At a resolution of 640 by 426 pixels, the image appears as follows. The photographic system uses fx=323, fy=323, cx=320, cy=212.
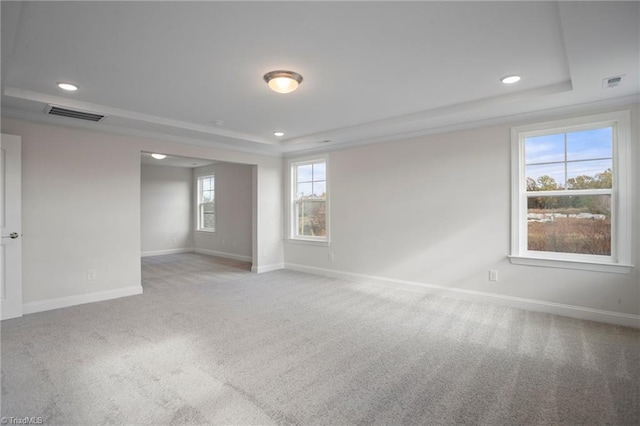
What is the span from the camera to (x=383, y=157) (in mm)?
5141

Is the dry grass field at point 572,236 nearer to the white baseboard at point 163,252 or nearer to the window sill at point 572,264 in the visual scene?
the window sill at point 572,264

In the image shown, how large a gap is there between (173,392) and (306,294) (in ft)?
8.47

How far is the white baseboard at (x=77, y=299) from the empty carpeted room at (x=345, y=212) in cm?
2

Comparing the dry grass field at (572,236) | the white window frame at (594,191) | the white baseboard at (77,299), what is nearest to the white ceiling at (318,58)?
the white window frame at (594,191)

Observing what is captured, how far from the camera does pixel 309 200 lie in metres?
6.27

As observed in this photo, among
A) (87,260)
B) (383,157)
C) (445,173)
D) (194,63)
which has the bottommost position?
(87,260)

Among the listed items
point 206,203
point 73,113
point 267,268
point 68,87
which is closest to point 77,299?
point 73,113

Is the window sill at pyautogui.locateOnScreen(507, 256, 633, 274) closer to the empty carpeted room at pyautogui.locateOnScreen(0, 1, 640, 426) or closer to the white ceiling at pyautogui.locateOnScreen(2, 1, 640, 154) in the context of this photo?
the empty carpeted room at pyautogui.locateOnScreen(0, 1, 640, 426)

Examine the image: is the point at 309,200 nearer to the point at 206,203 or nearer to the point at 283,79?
the point at 283,79

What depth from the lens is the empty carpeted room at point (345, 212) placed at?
6.72 ft

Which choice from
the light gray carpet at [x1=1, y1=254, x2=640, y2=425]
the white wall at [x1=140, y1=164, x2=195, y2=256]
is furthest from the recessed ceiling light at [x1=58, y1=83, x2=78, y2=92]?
the white wall at [x1=140, y1=164, x2=195, y2=256]

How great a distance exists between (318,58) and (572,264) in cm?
348

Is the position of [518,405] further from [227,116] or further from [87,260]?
[87,260]

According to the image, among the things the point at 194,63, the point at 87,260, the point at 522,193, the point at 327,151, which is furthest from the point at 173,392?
the point at 327,151
